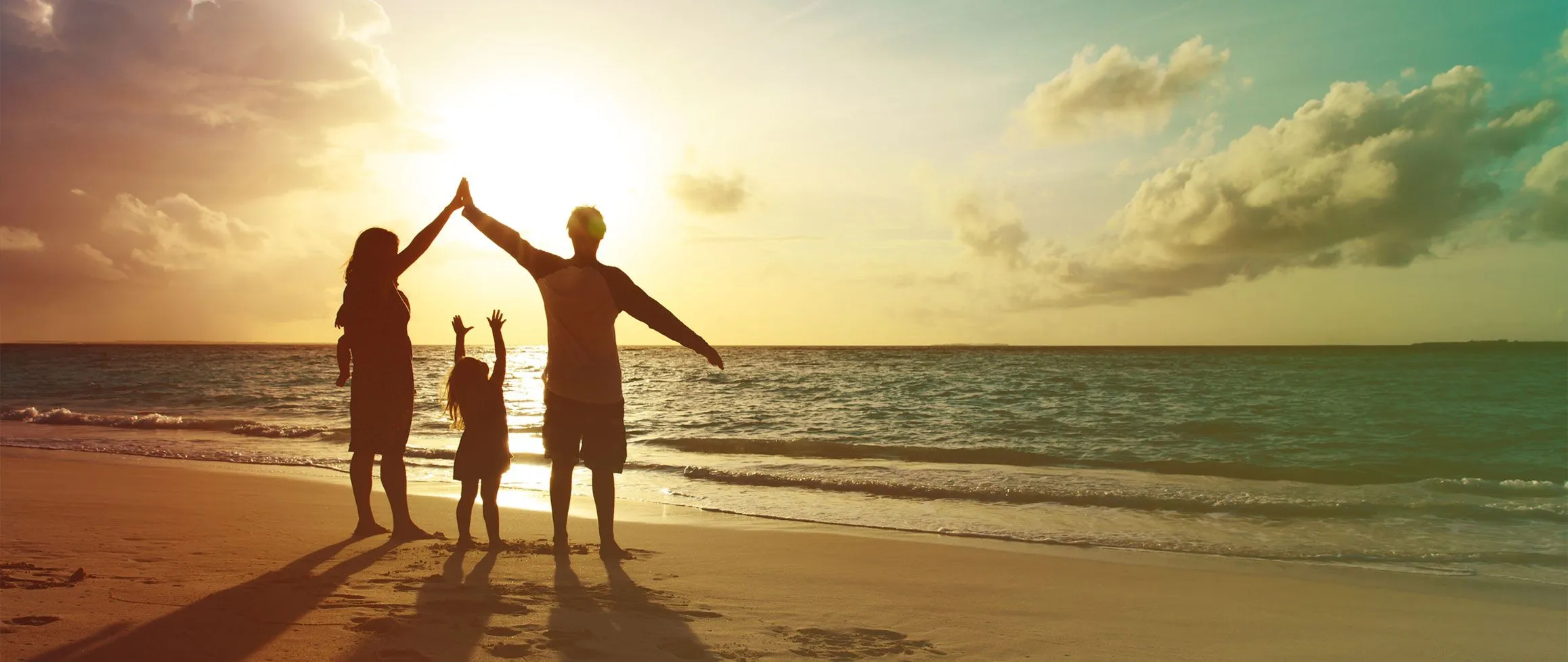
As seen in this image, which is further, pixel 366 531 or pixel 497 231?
pixel 366 531

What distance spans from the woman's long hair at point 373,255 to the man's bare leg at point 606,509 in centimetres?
169

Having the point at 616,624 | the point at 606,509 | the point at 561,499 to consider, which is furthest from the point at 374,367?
the point at 616,624

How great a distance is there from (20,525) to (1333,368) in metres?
53.8

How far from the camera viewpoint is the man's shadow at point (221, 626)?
3.09 metres

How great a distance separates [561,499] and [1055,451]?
1101 cm

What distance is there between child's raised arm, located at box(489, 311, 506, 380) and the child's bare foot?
Answer: 113 cm

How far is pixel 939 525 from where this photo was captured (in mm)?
7613

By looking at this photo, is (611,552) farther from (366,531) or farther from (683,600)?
(366,531)

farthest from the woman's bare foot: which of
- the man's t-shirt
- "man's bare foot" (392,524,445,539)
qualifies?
the man's t-shirt

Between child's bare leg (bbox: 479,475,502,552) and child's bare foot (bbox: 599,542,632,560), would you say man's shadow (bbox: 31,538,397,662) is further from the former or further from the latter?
child's bare foot (bbox: 599,542,632,560)

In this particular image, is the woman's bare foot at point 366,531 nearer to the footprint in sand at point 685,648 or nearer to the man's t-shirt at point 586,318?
the man's t-shirt at point 586,318

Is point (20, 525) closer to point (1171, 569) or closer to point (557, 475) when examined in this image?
point (557, 475)

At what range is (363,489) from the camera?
551 centimetres

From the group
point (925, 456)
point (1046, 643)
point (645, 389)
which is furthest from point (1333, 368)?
point (1046, 643)
